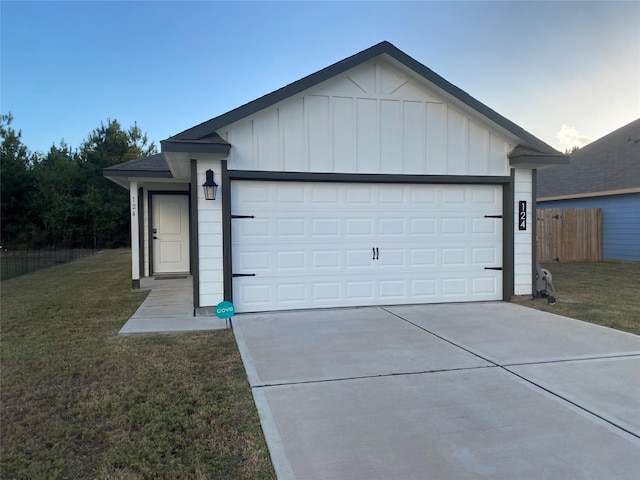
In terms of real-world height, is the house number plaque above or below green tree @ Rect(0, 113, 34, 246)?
below

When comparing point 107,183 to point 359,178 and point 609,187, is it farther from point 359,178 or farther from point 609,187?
point 609,187

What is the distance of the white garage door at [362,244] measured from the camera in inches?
273

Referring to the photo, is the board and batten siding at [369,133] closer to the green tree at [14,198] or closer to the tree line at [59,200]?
the tree line at [59,200]

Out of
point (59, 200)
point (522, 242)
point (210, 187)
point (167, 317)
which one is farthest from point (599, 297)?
point (59, 200)

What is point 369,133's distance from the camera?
23.5 ft

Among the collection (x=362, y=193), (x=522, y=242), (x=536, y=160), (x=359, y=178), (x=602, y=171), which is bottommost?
(x=522, y=242)

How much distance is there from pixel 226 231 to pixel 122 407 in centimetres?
357

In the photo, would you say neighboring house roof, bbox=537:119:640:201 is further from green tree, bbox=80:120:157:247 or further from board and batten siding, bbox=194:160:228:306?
green tree, bbox=80:120:157:247

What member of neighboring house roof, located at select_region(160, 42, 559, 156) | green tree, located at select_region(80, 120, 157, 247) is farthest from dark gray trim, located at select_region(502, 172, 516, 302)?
green tree, located at select_region(80, 120, 157, 247)

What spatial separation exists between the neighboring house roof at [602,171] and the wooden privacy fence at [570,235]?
3.82 feet

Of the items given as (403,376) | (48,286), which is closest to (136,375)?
(403,376)

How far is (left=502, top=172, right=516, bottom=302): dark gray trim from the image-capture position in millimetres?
7738

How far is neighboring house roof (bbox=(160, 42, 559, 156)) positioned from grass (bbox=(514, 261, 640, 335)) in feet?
8.82

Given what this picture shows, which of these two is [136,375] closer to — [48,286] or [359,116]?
[359,116]
